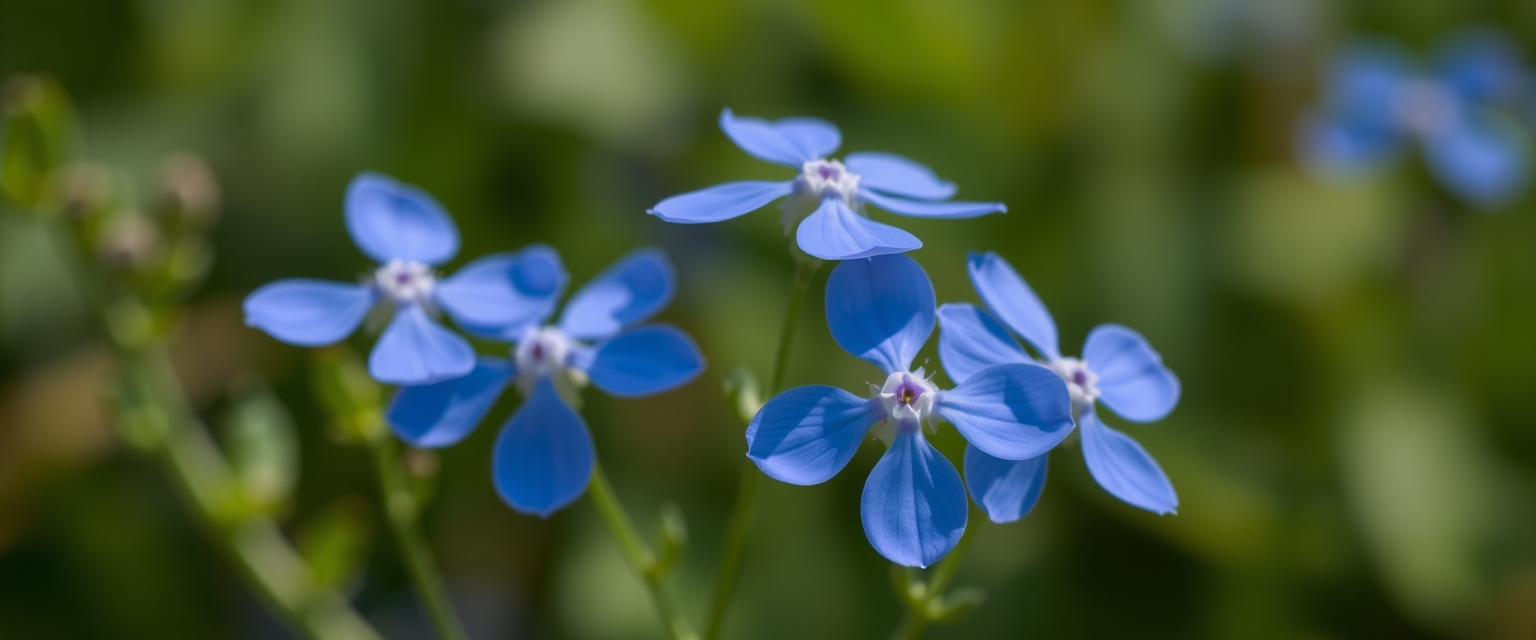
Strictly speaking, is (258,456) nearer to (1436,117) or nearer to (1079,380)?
(1079,380)

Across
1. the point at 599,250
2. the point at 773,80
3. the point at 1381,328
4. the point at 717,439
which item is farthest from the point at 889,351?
the point at 1381,328

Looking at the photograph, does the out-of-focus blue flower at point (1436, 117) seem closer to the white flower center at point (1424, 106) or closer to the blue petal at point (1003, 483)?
the white flower center at point (1424, 106)

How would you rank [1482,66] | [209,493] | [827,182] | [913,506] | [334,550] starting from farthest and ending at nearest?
[1482,66]
[209,493]
[334,550]
[827,182]
[913,506]

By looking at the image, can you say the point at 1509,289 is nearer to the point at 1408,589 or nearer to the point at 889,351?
the point at 1408,589

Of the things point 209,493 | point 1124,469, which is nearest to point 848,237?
point 1124,469

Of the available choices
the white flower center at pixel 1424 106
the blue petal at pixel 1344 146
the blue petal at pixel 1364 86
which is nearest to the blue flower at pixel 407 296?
the blue petal at pixel 1344 146

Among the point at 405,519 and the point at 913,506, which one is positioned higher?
the point at 913,506
